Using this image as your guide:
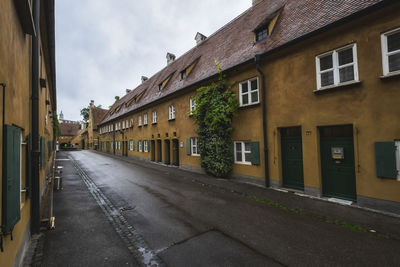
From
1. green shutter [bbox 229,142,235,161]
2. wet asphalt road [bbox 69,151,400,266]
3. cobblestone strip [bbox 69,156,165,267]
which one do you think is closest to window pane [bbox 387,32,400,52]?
wet asphalt road [bbox 69,151,400,266]

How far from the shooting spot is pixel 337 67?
6867 mm

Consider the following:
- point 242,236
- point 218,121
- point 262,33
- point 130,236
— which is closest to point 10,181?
point 130,236

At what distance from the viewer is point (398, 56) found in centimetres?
572

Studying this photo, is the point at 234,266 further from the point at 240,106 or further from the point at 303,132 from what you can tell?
the point at 240,106

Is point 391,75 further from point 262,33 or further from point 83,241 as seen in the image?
point 83,241

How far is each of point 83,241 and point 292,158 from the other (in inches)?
321

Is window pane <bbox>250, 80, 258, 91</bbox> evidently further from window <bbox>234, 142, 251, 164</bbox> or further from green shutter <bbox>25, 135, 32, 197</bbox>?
green shutter <bbox>25, 135, 32, 197</bbox>

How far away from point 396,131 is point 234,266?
624 cm

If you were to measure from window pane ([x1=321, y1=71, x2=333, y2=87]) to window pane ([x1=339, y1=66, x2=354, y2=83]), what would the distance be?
1.03 ft

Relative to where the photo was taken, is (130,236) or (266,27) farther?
(266,27)

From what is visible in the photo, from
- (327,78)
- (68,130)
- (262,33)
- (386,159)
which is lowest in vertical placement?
(386,159)

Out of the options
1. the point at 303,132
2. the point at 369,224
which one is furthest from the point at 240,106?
the point at 369,224

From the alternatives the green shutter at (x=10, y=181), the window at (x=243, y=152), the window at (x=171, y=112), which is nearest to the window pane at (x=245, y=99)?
the window at (x=243, y=152)

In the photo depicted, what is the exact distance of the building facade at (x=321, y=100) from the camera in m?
5.85
